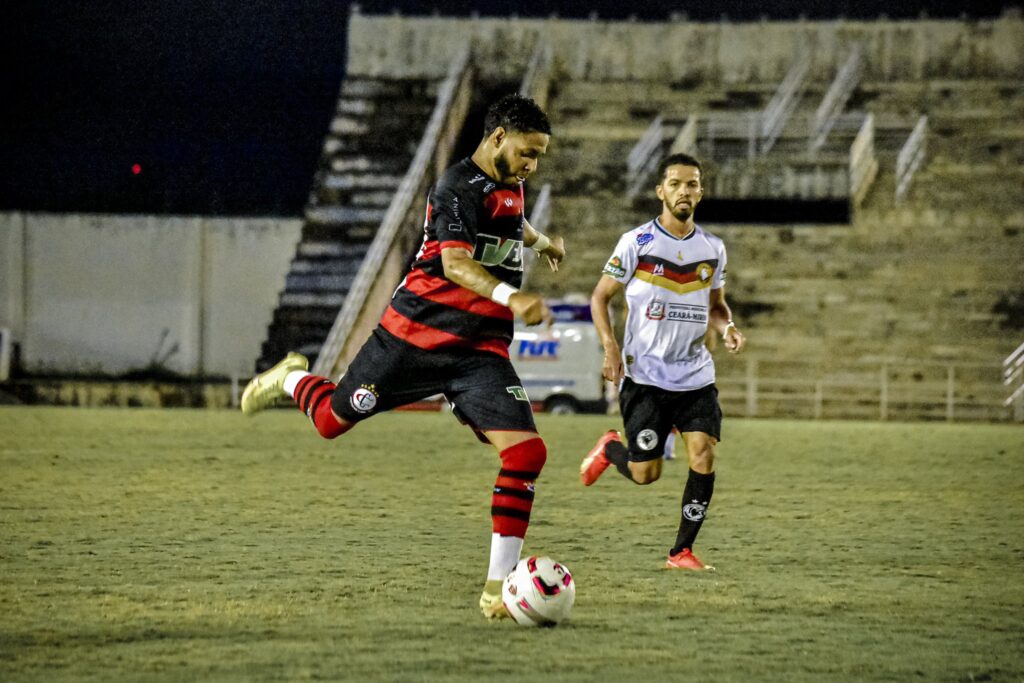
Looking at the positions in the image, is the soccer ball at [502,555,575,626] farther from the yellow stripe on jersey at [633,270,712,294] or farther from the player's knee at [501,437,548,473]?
the yellow stripe on jersey at [633,270,712,294]

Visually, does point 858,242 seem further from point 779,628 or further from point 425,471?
point 779,628

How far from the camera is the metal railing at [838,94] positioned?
29859mm

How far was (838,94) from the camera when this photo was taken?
31828 mm

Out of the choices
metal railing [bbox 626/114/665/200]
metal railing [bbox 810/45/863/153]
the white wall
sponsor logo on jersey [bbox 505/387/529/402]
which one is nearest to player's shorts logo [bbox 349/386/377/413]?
sponsor logo on jersey [bbox 505/387/529/402]

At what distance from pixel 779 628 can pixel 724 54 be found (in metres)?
28.9

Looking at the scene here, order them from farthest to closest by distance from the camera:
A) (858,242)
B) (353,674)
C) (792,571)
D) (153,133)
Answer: (153,133) → (858,242) → (792,571) → (353,674)

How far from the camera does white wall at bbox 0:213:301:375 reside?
31844 millimetres

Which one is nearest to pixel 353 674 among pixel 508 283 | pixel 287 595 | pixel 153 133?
pixel 287 595

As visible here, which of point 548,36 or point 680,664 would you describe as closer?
point 680,664

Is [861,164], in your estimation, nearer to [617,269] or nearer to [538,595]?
[617,269]

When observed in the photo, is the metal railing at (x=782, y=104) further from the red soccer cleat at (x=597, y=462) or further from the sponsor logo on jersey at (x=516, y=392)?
the sponsor logo on jersey at (x=516, y=392)

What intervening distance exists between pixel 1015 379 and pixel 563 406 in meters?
7.86

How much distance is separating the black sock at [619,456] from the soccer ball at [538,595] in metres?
2.33

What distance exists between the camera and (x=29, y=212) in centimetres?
3194
